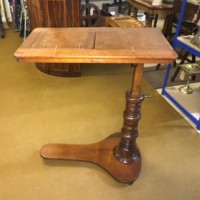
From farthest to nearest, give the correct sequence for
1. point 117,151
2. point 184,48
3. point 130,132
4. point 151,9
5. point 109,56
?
point 151,9
point 184,48
point 117,151
point 130,132
point 109,56

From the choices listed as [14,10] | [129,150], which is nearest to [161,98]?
[129,150]

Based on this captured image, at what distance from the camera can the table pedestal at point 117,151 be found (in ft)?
4.39

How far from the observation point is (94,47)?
3.50ft

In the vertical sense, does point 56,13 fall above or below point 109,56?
below

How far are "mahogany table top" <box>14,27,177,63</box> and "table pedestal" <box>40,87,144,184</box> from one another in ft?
1.00

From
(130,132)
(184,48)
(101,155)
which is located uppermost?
(184,48)

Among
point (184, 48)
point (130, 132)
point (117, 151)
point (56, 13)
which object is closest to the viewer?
point (130, 132)

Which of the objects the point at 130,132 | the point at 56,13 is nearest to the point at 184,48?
the point at 130,132

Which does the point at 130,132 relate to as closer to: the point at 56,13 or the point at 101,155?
the point at 101,155

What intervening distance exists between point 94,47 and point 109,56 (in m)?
0.12

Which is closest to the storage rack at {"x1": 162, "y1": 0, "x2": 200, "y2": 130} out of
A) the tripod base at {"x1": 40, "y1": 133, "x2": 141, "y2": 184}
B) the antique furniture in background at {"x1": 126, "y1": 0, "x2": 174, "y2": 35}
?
the tripod base at {"x1": 40, "y1": 133, "x2": 141, "y2": 184}

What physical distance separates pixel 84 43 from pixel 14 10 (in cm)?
341

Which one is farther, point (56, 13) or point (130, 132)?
point (56, 13)

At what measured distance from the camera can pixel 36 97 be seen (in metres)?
2.32
